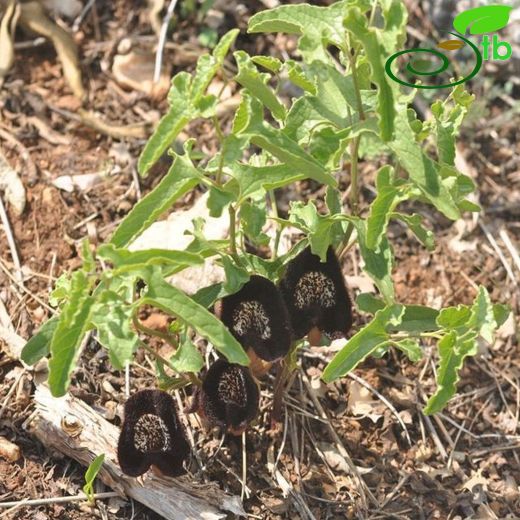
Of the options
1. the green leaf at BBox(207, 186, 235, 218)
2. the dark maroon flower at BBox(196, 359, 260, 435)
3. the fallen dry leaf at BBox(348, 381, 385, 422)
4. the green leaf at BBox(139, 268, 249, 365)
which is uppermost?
the green leaf at BBox(207, 186, 235, 218)

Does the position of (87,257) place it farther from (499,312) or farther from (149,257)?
(499,312)

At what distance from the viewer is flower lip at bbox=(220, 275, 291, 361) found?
220 centimetres

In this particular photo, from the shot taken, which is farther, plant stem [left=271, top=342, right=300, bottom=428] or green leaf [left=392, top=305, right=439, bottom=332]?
plant stem [left=271, top=342, right=300, bottom=428]

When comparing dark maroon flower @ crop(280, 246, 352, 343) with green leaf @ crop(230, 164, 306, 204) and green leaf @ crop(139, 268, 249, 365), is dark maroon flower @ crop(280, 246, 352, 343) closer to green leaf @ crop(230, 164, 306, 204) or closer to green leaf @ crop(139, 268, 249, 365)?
green leaf @ crop(230, 164, 306, 204)

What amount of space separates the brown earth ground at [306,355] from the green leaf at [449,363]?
2.43ft

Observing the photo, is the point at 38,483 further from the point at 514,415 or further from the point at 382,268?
the point at 514,415

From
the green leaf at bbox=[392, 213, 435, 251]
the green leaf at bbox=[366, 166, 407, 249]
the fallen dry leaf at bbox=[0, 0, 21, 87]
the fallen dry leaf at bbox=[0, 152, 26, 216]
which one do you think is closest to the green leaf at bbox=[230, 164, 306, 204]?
the green leaf at bbox=[366, 166, 407, 249]

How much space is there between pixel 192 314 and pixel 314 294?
0.46 meters

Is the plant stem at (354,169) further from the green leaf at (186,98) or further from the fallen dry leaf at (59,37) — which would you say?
the fallen dry leaf at (59,37)

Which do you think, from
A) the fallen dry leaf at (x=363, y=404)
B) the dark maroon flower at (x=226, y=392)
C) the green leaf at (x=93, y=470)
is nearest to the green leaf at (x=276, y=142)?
the dark maroon flower at (x=226, y=392)

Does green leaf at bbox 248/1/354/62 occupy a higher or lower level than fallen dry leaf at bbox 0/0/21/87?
higher

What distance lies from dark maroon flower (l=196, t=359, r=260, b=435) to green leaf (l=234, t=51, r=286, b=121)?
645 mm

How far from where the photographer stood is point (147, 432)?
2.25 metres

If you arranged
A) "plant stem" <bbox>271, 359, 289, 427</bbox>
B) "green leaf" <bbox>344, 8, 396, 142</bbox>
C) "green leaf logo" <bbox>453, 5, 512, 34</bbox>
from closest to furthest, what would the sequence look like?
"green leaf" <bbox>344, 8, 396, 142</bbox> → "plant stem" <bbox>271, 359, 289, 427</bbox> → "green leaf logo" <bbox>453, 5, 512, 34</bbox>
